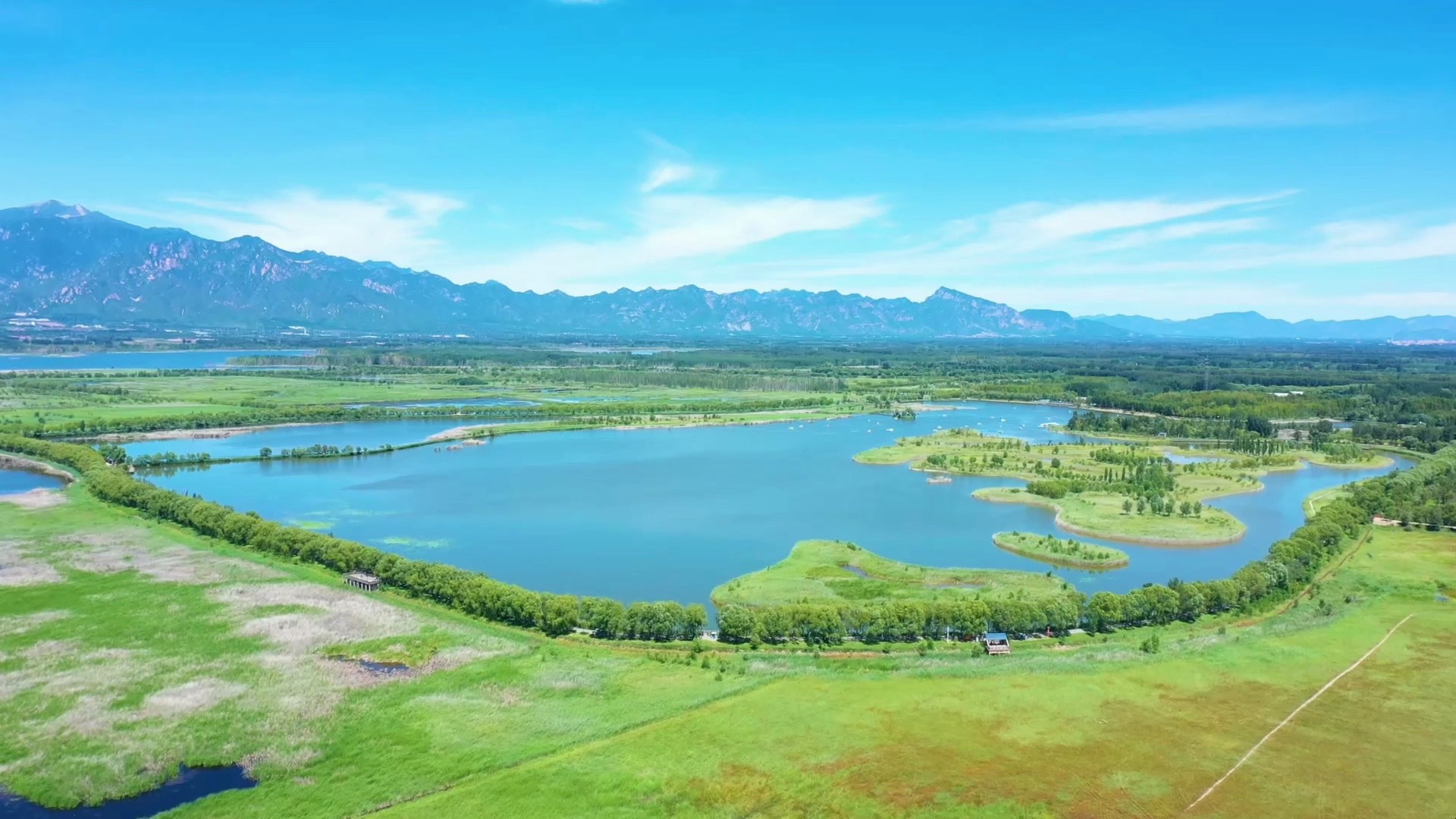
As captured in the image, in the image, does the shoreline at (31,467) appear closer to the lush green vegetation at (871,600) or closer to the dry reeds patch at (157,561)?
the dry reeds patch at (157,561)

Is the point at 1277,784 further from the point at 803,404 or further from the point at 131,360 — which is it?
the point at 131,360

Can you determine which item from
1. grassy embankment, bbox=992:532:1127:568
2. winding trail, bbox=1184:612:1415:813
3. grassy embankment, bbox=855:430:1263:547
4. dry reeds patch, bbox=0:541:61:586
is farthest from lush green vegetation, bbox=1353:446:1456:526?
dry reeds patch, bbox=0:541:61:586

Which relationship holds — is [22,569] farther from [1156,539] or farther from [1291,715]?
[1156,539]

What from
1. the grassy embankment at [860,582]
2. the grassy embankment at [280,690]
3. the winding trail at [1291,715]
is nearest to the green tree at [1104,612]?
the grassy embankment at [860,582]

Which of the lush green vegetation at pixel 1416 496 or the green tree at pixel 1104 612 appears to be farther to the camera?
the lush green vegetation at pixel 1416 496

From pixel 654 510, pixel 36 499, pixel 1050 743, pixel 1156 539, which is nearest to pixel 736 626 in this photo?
pixel 1050 743
